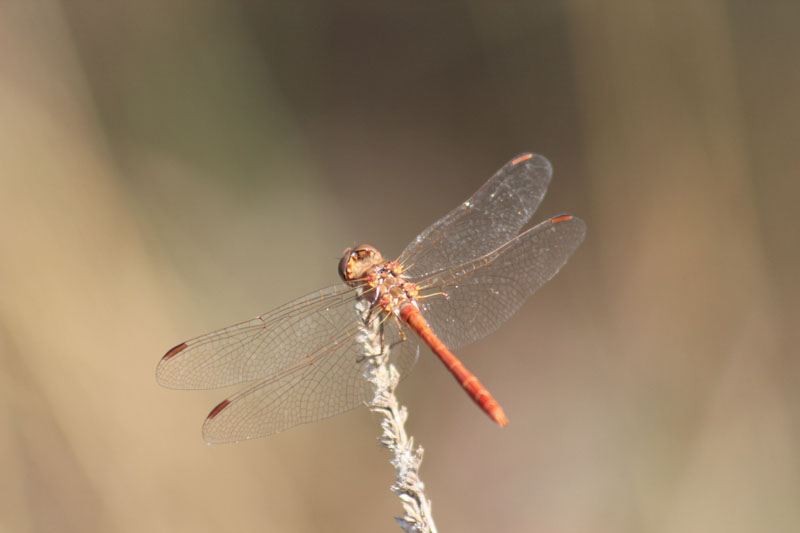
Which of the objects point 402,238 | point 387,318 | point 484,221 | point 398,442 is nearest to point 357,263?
point 387,318

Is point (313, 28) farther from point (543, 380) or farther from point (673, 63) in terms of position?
point (543, 380)

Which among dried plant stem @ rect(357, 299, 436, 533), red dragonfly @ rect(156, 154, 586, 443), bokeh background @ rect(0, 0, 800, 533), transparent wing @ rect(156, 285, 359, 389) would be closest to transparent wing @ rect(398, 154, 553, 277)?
red dragonfly @ rect(156, 154, 586, 443)

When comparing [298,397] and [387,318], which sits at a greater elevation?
[387,318]

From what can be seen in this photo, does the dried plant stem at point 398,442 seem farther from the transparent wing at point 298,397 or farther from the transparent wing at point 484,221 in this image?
the transparent wing at point 484,221

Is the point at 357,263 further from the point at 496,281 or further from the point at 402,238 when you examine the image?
the point at 402,238

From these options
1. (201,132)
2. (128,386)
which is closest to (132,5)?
(201,132)

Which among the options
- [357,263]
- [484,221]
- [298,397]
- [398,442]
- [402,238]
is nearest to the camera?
[398,442]

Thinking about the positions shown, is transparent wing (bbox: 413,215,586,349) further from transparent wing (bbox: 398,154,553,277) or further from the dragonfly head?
the dragonfly head
